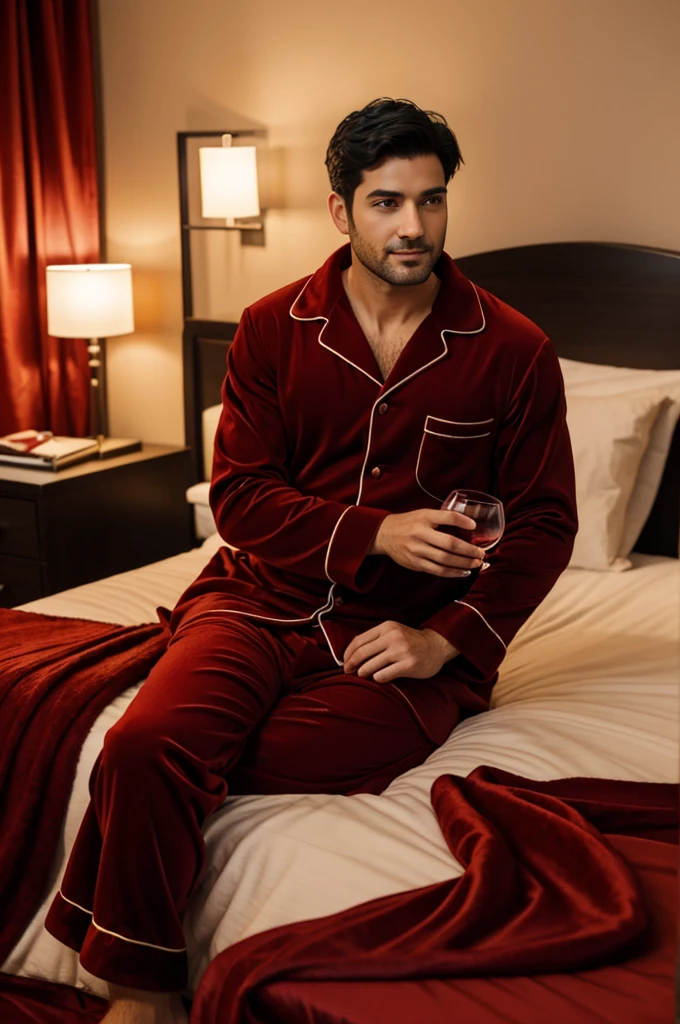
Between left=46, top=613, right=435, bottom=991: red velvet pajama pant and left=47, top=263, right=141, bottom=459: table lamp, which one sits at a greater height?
left=47, top=263, right=141, bottom=459: table lamp

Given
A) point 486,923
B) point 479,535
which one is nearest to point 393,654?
point 479,535

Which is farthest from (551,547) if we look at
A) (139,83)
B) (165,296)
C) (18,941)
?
(139,83)

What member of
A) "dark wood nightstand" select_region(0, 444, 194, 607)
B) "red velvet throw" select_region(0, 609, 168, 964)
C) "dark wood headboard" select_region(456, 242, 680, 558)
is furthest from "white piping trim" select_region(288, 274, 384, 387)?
"dark wood nightstand" select_region(0, 444, 194, 607)

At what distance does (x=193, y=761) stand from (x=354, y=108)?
2297 mm

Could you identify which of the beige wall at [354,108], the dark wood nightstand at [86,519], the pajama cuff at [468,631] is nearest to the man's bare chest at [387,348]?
the pajama cuff at [468,631]

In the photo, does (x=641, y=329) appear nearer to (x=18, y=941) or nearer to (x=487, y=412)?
(x=487, y=412)

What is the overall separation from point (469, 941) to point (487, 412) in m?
0.91

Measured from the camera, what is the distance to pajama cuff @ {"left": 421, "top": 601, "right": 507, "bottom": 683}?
72.6 inches

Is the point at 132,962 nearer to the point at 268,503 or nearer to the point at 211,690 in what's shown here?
the point at 211,690

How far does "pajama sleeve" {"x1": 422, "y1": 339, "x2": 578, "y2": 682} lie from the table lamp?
186cm

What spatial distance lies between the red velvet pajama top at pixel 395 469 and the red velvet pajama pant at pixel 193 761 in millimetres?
80

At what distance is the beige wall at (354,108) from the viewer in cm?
288

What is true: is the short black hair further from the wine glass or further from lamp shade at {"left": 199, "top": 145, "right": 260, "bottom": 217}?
lamp shade at {"left": 199, "top": 145, "right": 260, "bottom": 217}

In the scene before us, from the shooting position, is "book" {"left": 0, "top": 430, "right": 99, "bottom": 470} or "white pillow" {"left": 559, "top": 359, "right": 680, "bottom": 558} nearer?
"white pillow" {"left": 559, "top": 359, "right": 680, "bottom": 558}
